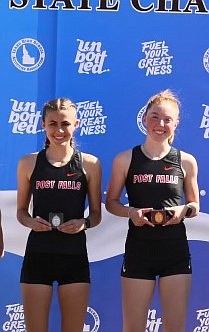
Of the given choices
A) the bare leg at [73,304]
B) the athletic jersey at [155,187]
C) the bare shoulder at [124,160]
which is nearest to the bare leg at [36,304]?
the bare leg at [73,304]

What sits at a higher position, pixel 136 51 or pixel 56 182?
pixel 136 51

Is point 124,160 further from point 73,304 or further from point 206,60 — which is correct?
point 206,60

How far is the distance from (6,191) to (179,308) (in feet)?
4.06

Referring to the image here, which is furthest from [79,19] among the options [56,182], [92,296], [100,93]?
[92,296]

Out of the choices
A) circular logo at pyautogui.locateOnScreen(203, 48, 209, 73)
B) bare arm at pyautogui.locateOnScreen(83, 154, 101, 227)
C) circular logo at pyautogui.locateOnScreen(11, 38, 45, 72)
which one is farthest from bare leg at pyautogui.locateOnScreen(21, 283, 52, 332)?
circular logo at pyautogui.locateOnScreen(203, 48, 209, 73)

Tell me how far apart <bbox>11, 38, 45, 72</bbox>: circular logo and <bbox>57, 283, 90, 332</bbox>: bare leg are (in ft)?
4.31

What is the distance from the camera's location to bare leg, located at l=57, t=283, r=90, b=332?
2840mm

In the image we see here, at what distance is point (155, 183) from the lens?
2910 millimetres

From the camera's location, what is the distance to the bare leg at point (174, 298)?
2854mm

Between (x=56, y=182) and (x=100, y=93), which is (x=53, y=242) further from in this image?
(x=100, y=93)

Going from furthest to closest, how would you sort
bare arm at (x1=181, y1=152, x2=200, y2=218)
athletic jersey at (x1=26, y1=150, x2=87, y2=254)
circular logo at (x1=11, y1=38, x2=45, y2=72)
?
circular logo at (x1=11, y1=38, x2=45, y2=72) < bare arm at (x1=181, y1=152, x2=200, y2=218) < athletic jersey at (x1=26, y1=150, x2=87, y2=254)

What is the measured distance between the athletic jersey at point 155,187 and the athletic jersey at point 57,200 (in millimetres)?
257

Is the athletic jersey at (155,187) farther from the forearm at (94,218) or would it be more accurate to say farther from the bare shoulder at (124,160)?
the forearm at (94,218)

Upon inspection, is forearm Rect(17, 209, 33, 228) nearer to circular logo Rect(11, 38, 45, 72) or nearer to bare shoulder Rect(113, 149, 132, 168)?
bare shoulder Rect(113, 149, 132, 168)
